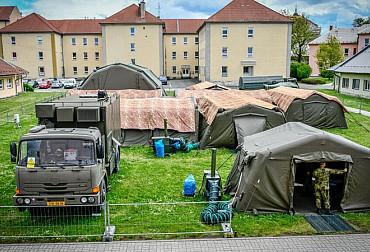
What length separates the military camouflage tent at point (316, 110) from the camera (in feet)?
82.5

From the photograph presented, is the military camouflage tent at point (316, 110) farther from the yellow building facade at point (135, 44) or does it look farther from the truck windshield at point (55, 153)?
the yellow building facade at point (135, 44)

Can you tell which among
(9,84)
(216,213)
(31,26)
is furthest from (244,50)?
(216,213)

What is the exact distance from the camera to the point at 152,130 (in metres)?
21.0

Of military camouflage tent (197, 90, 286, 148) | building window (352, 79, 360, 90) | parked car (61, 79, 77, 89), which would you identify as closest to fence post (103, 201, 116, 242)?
military camouflage tent (197, 90, 286, 148)

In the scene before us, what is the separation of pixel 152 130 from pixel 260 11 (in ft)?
128

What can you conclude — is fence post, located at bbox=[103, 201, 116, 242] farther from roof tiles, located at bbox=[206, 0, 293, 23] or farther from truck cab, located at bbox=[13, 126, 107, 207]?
roof tiles, located at bbox=[206, 0, 293, 23]

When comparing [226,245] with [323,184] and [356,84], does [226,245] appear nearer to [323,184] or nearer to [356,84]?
[323,184]

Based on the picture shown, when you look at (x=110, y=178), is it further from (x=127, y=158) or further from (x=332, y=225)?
(x=332, y=225)

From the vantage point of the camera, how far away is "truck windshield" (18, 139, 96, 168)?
10.3 metres

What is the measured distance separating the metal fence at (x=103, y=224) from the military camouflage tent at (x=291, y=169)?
1410mm

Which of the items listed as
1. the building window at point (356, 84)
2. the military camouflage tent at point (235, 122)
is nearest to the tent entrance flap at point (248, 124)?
the military camouflage tent at point (235, 122)

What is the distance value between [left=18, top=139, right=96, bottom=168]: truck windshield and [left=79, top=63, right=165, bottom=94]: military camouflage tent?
20.8 meters

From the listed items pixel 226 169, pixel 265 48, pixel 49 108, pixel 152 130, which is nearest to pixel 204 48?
pixel 265 48

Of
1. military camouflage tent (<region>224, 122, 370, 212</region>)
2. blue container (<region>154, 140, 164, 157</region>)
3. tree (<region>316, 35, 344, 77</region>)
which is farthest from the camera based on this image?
tree (<region>316, 35, 344, 77</region>)
